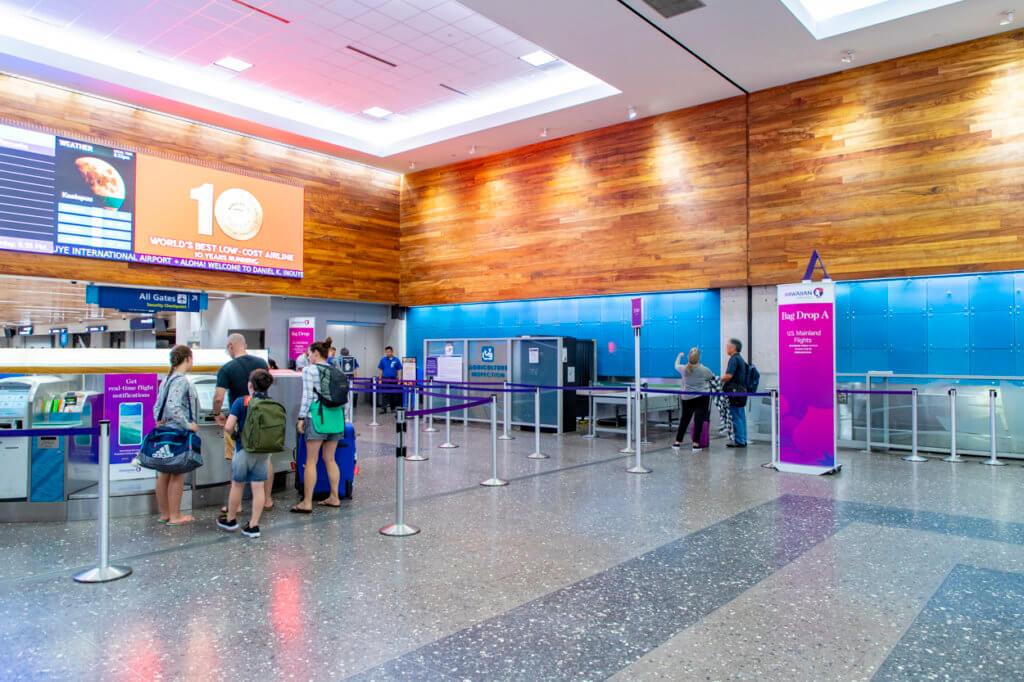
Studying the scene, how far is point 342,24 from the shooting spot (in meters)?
10.1

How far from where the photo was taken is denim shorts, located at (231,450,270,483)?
5180 mm

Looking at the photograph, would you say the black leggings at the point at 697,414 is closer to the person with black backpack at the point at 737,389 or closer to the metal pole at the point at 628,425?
the person with black backpack at the point at 737,389

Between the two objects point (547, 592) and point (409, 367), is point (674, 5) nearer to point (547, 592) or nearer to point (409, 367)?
point (547, 592)

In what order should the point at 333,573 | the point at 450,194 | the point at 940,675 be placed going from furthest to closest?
the point at 450,194 < the point at 333,573 < the point at 940,675

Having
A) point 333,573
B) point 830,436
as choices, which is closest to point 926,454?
point 830,436

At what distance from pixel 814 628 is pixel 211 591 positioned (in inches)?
131

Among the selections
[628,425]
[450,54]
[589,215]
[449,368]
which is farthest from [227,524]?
[589,215]

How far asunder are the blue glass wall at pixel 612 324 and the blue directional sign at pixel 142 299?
5503 millimetres

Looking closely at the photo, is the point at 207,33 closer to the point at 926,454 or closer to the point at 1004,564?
the point at 1004,564

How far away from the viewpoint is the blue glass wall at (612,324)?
1244cm

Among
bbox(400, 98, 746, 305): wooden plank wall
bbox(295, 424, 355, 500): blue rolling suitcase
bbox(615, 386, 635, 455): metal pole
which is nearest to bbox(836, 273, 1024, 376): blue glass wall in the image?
bbox(400, 98, 746, 305): wooden plank wall

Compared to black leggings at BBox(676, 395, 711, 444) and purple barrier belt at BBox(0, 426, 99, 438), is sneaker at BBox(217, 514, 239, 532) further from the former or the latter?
black leggings at BBox(676, 395, 711, 444)

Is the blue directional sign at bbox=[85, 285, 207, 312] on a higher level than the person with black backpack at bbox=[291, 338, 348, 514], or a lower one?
higher

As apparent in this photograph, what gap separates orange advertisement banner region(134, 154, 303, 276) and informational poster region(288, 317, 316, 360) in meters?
1.05
